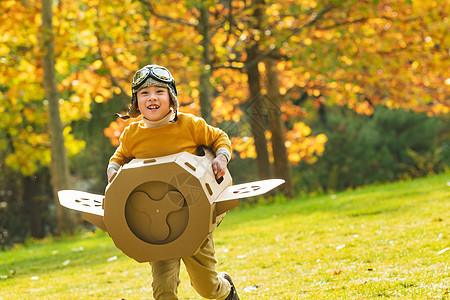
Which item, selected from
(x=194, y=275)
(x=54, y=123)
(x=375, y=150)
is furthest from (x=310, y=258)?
(x=375, y=150)

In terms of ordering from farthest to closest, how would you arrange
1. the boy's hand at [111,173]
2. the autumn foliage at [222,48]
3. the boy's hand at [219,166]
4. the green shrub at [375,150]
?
1. the green shrub at [375,150]
2. the autumn foliage at [222,48]
3. the boy's hand at [111,173]
4. the boy's hand at [219,166]

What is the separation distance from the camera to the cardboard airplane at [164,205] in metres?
3.07

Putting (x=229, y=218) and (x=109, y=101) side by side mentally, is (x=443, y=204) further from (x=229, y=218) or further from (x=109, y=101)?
(x=109, y=101)

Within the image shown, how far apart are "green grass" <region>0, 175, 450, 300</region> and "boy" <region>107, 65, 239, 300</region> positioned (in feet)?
3.08

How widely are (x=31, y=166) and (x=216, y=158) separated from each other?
11.1 m

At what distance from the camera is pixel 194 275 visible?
3523 mm

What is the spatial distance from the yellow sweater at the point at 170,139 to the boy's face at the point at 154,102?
0.26ft

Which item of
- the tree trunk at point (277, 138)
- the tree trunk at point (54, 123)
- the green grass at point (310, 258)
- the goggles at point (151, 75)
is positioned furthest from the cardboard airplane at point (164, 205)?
the tree trunk at point (277, 138)

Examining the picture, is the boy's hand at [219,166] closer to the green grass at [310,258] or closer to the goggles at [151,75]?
the goggles at [151,75]

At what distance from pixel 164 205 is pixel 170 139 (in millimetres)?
422

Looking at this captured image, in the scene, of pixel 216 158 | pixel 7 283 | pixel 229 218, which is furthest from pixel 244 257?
pixel 229 218

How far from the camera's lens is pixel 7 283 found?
620cm

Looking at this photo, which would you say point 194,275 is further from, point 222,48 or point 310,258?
point 222,48

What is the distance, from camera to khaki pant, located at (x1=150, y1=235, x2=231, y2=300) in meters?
3.37
